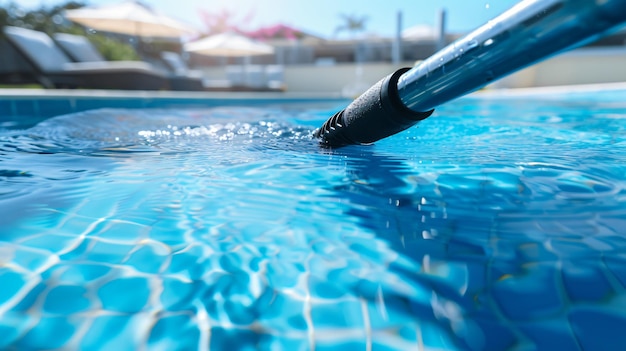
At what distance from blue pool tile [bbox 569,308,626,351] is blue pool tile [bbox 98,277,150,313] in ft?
2.78

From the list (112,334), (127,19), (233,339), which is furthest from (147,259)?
(127,19)

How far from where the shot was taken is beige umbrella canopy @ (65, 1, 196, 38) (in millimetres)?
9859

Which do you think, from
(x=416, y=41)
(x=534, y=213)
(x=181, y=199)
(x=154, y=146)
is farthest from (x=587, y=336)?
(x=416, y=41)

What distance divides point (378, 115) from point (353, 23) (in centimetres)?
3965

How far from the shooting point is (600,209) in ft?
4.01

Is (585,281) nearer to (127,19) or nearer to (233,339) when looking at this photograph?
(233,339)

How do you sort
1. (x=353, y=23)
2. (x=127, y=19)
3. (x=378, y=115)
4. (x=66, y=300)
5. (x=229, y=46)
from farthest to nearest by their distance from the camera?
(x=353, y=23) < (x=229, y=46) < (x=127, y=19) < (x=378, y=115) < (x=66, y=300)

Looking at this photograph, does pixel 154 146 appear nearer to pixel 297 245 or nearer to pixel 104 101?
pixel 297 245

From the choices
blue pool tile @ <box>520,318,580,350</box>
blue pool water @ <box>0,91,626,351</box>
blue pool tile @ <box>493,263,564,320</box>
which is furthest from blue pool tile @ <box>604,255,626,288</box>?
blue pool tile @ <box>520,318,580,350</box>

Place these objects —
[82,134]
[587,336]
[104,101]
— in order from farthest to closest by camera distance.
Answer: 1. [104,101]
2. [82,134]
3. [587,336]

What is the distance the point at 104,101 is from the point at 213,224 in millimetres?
4958

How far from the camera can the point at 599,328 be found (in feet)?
2.35

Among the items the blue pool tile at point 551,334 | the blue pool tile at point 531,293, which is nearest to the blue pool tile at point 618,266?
the blue pool tile at point 531,293

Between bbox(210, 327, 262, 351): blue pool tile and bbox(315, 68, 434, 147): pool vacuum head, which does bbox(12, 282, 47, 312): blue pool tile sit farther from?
bbox(315, 68, 434, 147): pool vacuum head
